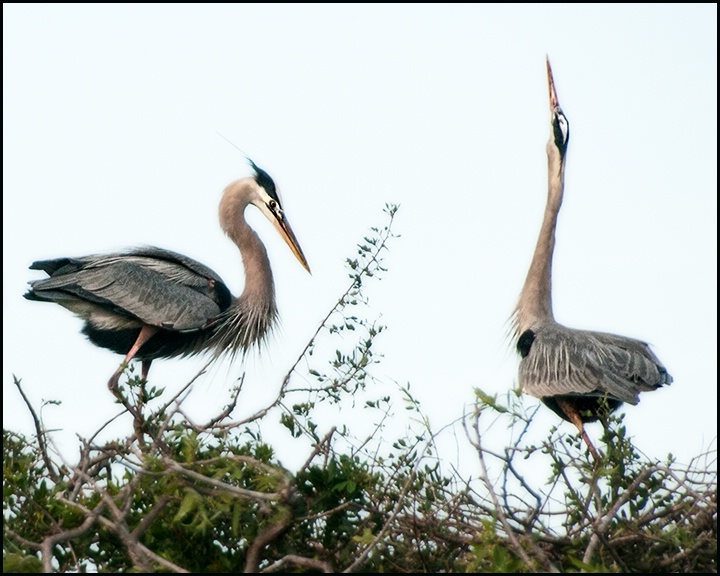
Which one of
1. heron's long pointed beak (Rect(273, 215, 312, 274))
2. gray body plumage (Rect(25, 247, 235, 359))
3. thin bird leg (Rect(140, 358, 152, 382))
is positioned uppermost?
heron's long pointed beak (Rect(273, 215, 312, 274))

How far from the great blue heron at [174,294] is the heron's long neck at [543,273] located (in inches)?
57.5

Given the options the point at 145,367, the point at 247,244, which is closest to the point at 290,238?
the point at 247,244

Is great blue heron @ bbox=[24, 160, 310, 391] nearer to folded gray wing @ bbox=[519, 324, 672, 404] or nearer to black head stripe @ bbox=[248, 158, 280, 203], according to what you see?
black head stripe @ bbox=[248, 158, 280, 203]

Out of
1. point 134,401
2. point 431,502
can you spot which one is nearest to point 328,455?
point 431,502

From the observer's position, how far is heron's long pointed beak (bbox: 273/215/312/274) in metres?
7.48

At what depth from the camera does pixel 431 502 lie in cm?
391

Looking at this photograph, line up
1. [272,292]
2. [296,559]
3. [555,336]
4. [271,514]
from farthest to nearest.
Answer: [272,292] → [555,336] → [271,514] → [296,559]

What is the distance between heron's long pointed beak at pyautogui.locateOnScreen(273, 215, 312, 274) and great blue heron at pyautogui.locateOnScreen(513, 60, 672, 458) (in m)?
1.43

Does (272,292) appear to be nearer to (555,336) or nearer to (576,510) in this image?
(555,336)

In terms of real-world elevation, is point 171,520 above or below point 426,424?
below

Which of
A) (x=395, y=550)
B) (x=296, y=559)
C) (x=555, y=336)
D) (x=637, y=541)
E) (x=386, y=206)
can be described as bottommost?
(x=296, y=559)

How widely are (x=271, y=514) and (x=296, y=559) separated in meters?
0.36

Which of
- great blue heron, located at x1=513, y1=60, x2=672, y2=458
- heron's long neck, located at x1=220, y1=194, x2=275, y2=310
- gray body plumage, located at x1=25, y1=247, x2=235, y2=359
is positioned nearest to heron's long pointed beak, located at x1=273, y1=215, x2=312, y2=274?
heron's long neck, located at x1=220, y1=194, x2=275, y2=310

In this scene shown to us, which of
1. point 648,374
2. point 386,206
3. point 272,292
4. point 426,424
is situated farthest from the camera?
point 272,292
